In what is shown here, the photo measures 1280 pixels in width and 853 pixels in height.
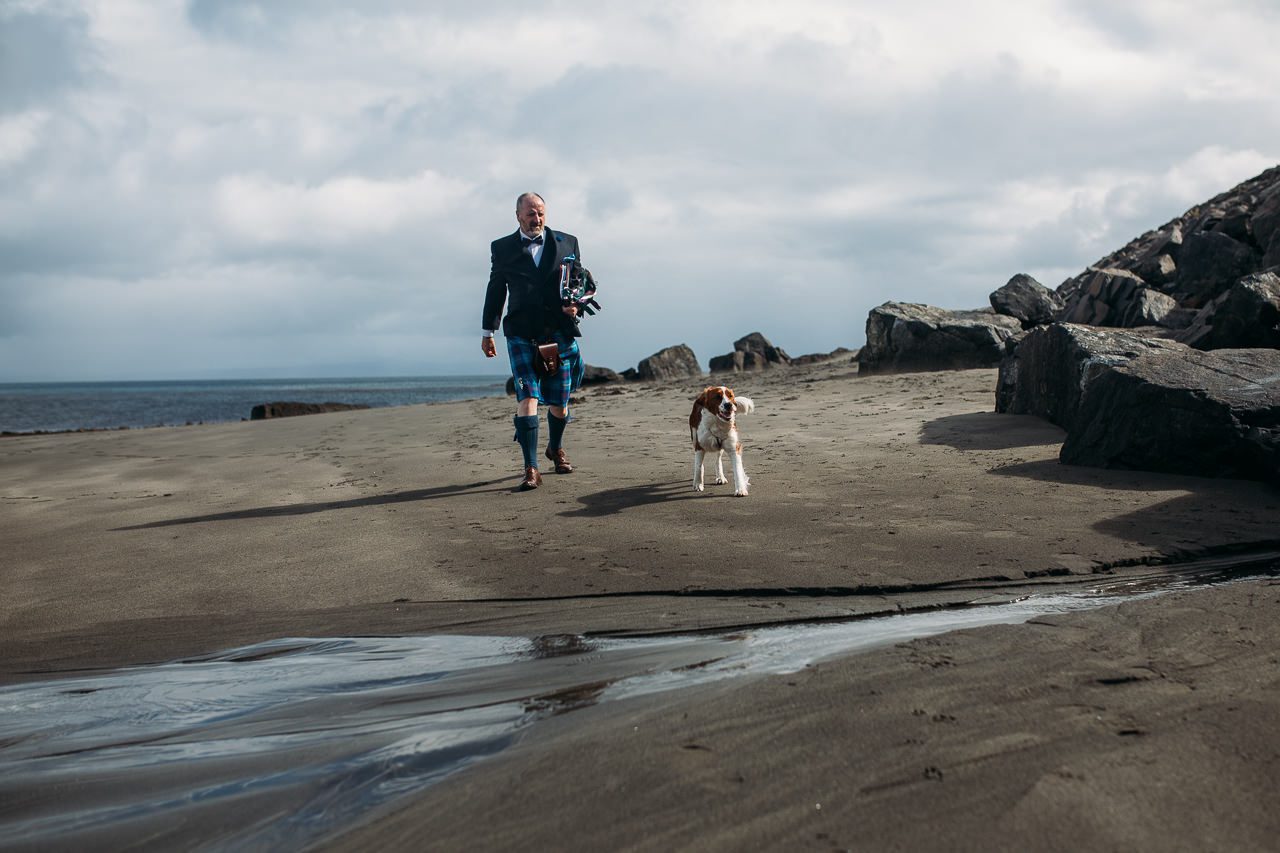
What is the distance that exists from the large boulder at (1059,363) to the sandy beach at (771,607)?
0.92 feet

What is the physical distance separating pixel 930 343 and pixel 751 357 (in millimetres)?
10387

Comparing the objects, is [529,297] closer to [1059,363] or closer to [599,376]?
[1059,363]

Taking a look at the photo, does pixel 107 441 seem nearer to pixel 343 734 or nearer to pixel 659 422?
pixel 659 422

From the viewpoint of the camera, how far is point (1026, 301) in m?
19.0

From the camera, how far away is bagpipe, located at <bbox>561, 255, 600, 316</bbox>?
8.13 m

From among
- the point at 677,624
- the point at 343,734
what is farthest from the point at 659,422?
the point at 343,734

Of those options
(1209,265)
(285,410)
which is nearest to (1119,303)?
(1209,265)

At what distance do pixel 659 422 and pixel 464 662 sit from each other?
876cm

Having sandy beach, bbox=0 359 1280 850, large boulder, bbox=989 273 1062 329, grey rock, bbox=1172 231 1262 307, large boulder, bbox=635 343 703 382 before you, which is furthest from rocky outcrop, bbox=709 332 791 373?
sandy beach, bbox=0 359 1280 850

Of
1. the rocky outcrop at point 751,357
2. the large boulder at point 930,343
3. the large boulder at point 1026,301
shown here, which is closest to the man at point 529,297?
the large boulder at point 930,343

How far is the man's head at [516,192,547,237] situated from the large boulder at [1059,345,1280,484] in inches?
170

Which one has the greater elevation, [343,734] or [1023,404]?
[1023,404]

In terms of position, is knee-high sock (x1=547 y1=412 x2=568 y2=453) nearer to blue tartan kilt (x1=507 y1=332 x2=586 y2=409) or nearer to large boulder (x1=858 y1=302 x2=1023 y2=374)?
blue tartan kilt (x1=507 y1=332 x2=586 y2=409)

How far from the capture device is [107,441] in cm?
1569
